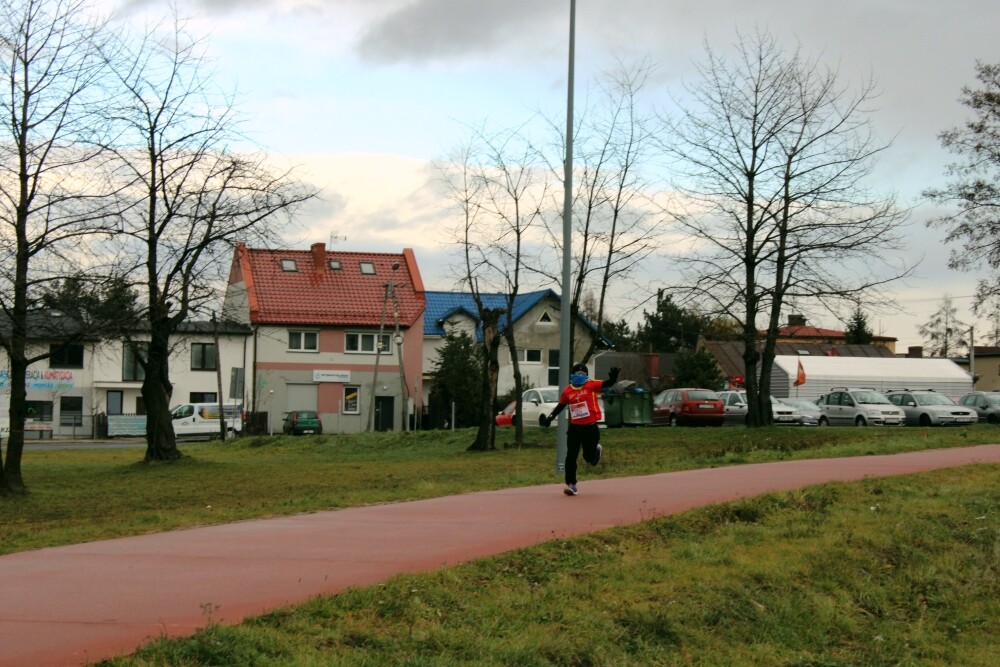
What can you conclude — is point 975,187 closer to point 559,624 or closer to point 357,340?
point 559,624

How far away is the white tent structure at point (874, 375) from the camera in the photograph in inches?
2790

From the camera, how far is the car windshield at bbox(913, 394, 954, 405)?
144 ft

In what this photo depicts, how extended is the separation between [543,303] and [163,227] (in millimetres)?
45790

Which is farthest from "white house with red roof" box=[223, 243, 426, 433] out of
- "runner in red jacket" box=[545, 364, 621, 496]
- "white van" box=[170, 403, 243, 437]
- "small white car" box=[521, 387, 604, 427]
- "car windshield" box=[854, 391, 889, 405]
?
"runner in red jacket" box=[545, 364, 621, 496]

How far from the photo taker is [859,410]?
43969 millimetres

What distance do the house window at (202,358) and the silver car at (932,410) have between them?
37025mm

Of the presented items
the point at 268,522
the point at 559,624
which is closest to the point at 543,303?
the point at 268,522

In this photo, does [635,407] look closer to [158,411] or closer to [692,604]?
[158,411]

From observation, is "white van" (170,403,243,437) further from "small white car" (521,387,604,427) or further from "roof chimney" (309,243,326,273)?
"small white car" (521,387,604,427)

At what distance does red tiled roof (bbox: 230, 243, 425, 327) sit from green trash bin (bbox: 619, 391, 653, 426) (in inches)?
1047

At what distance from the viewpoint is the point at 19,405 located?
22062 mm

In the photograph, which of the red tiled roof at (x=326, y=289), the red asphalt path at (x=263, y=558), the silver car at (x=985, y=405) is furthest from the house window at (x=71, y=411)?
the red asphalt path at (x=263, y=558)

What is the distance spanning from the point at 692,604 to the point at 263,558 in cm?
353

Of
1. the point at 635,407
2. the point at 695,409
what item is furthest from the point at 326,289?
the point at 635,407
